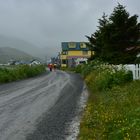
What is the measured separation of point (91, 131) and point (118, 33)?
94.1 feet

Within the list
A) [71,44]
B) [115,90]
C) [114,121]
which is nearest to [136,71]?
[115,90]

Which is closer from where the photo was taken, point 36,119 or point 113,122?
point 113,122

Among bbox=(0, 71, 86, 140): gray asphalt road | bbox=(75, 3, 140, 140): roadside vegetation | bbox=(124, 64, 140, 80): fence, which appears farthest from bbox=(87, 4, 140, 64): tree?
bbox=(0, 71, 86, 140): gray asphalt road

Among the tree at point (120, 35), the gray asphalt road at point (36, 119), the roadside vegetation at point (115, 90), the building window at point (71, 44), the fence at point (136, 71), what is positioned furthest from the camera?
the building window at point (71, 44)

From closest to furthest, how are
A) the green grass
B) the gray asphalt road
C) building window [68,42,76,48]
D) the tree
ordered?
the green grass, the gray asphalt road, the tree, building window [68,42,76,48]

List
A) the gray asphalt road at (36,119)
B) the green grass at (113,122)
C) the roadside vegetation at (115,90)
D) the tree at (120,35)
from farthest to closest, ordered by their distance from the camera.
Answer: the tree at (120,35) < the gray asphalt road at (36,119) < the roadside vegetation at (115,90) < the green grass at (113,122)

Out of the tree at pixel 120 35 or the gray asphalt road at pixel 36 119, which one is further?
the tree at pixel 120 35

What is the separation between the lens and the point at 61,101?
19.7 metres

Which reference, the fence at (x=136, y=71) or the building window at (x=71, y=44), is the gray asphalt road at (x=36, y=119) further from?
the building window at (x=71, y=44)

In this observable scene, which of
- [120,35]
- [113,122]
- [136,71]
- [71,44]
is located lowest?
[113,122]

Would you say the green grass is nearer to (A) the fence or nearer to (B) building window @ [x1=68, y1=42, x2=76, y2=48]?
(A) the fence

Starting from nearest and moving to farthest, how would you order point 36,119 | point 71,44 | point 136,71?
point 36,119
point 136,71
point 71,44

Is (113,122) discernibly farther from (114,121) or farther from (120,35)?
(120,35)

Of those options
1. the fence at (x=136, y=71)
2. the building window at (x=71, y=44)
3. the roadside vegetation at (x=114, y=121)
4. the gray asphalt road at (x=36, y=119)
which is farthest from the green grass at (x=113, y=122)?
the building window at (x=71, y=44)
